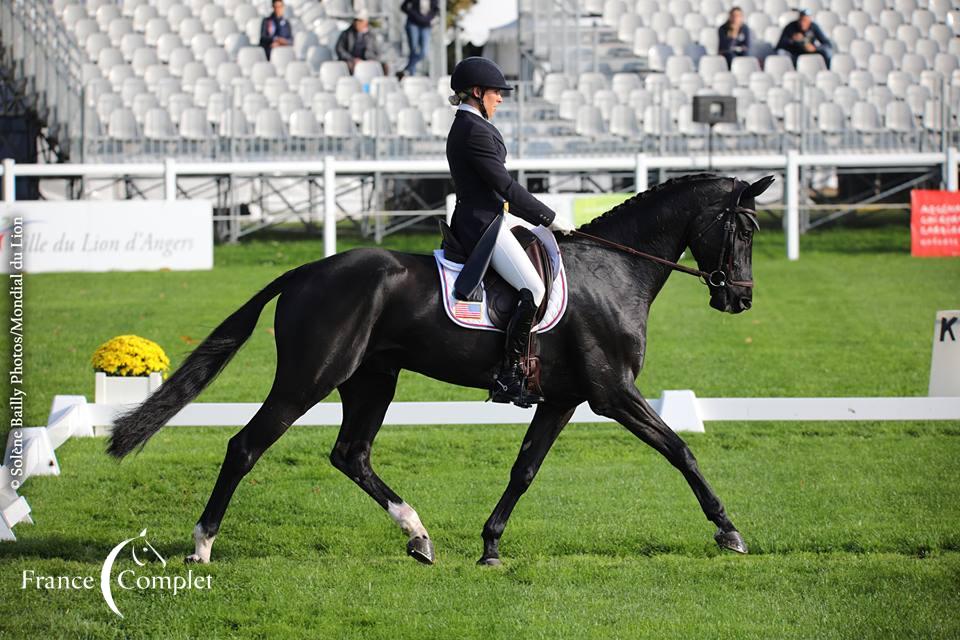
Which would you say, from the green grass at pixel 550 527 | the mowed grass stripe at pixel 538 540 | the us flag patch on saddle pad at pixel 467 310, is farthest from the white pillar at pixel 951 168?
the us flag patch on saddle pad at pixel 467 310

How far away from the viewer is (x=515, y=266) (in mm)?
6469

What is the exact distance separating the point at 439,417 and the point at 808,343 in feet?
21.8

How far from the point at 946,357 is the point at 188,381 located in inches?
244

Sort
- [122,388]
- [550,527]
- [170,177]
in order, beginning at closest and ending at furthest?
[550,527], [122,388], [170,177]

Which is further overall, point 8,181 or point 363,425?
point 8,181

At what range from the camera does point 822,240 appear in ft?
75.0

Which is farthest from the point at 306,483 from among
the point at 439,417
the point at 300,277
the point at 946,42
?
the point at 946,42

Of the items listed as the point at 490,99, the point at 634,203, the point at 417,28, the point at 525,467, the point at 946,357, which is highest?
the point at 417,28

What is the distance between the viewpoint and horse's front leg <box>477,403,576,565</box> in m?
6.63

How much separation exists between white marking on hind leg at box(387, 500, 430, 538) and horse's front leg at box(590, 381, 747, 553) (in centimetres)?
108

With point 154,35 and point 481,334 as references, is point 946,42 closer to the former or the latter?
point 154,35

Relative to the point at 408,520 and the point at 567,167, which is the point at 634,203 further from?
the point at 567,167

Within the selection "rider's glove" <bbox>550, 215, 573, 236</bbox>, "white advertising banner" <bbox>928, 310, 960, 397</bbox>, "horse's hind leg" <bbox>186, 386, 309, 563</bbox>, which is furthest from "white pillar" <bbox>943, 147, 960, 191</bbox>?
"horse's hind leg" <bbox>186, 386, 309, 563</bbox>

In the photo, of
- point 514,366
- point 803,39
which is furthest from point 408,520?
point 803,39
